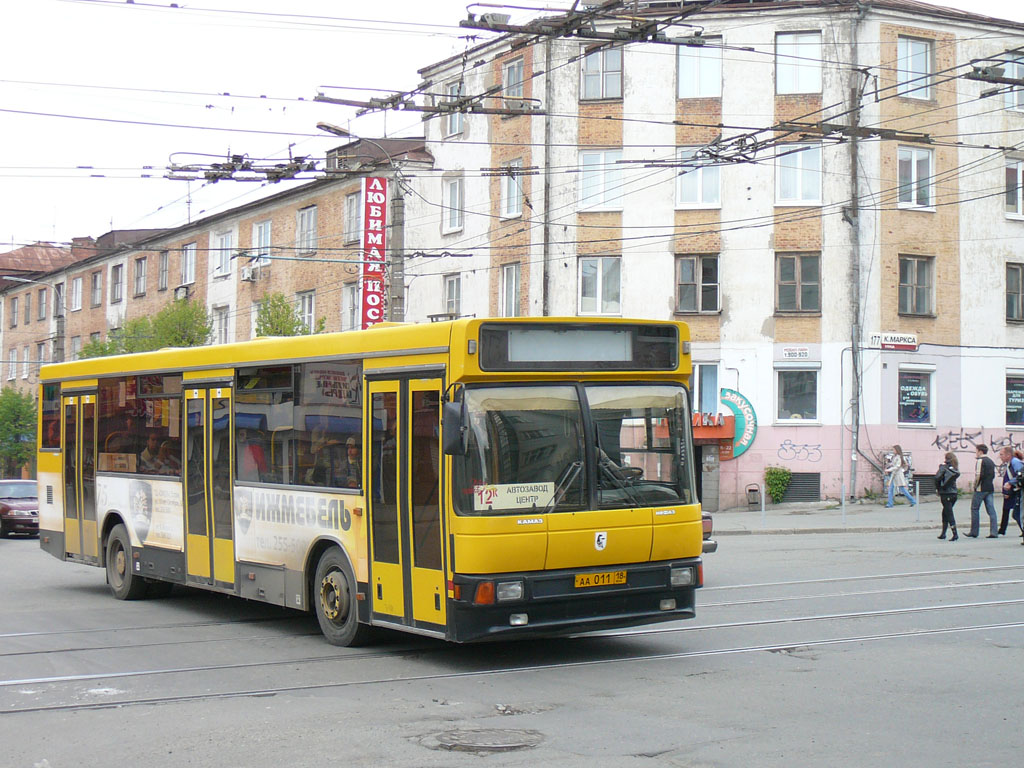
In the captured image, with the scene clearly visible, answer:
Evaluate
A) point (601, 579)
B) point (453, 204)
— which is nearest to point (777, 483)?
point (453, 204)

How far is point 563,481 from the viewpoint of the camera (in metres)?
9.36

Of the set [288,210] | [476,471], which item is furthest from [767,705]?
[288,210]

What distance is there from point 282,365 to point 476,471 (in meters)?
3.13

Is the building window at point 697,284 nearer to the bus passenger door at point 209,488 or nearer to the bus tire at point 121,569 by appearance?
the bus tire at point 121,569

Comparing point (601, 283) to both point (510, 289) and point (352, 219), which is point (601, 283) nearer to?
point (510, 289)

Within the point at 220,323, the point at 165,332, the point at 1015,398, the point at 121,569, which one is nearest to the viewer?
the point at 121,569

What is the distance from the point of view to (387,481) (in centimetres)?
995

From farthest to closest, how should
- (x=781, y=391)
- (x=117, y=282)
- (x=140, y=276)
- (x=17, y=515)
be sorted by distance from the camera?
(x=117, y=282)
(x=140, y=276)
(x=781, y=391)
(x=17, y=515)

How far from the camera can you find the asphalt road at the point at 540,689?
684cm

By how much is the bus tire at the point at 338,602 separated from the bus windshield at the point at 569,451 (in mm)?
1878

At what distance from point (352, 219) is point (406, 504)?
3214cm

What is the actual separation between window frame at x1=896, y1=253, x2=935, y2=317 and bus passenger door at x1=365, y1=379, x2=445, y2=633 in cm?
2674

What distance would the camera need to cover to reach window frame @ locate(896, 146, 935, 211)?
34.3 metres

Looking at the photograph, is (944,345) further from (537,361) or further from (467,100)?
(537,361)
